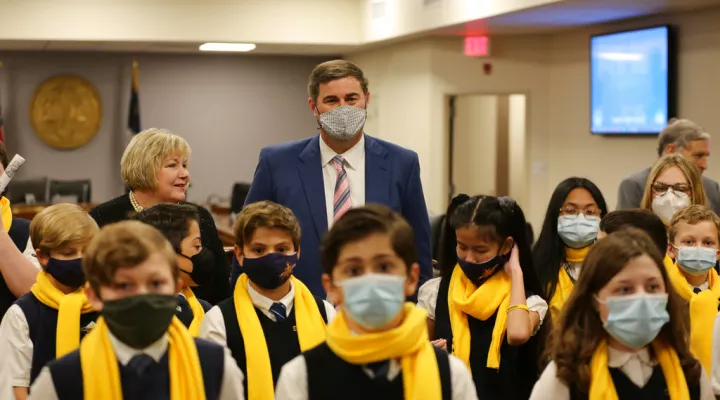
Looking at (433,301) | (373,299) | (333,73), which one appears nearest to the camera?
(373,299)

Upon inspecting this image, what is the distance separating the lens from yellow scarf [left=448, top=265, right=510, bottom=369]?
10.8ft

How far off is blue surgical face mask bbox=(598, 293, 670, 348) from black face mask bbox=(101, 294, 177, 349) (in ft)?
3.39

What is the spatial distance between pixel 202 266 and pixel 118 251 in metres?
1.14

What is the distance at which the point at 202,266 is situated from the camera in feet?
11.4

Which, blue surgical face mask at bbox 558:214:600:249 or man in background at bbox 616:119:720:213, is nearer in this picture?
blue surgical face mask at bbox 558:214:600:249

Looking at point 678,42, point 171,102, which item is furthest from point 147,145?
point 171,102

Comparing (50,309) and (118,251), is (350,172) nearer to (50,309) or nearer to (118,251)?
(50,309)

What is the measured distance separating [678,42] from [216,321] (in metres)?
6.59

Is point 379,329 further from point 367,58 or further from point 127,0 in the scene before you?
point 367,58

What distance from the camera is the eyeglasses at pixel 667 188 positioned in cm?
467

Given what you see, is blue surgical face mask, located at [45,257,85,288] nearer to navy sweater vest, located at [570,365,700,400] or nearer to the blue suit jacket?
the blue suit jacket

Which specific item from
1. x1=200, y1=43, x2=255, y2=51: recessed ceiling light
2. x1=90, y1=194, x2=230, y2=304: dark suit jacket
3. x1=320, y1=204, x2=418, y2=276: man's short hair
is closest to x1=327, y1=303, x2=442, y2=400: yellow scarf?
x1=320, y1=204, x2=418, y2=276: man's short hair

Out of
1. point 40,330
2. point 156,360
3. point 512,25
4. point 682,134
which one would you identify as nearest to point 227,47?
point 512,25

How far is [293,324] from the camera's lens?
10.4ft
